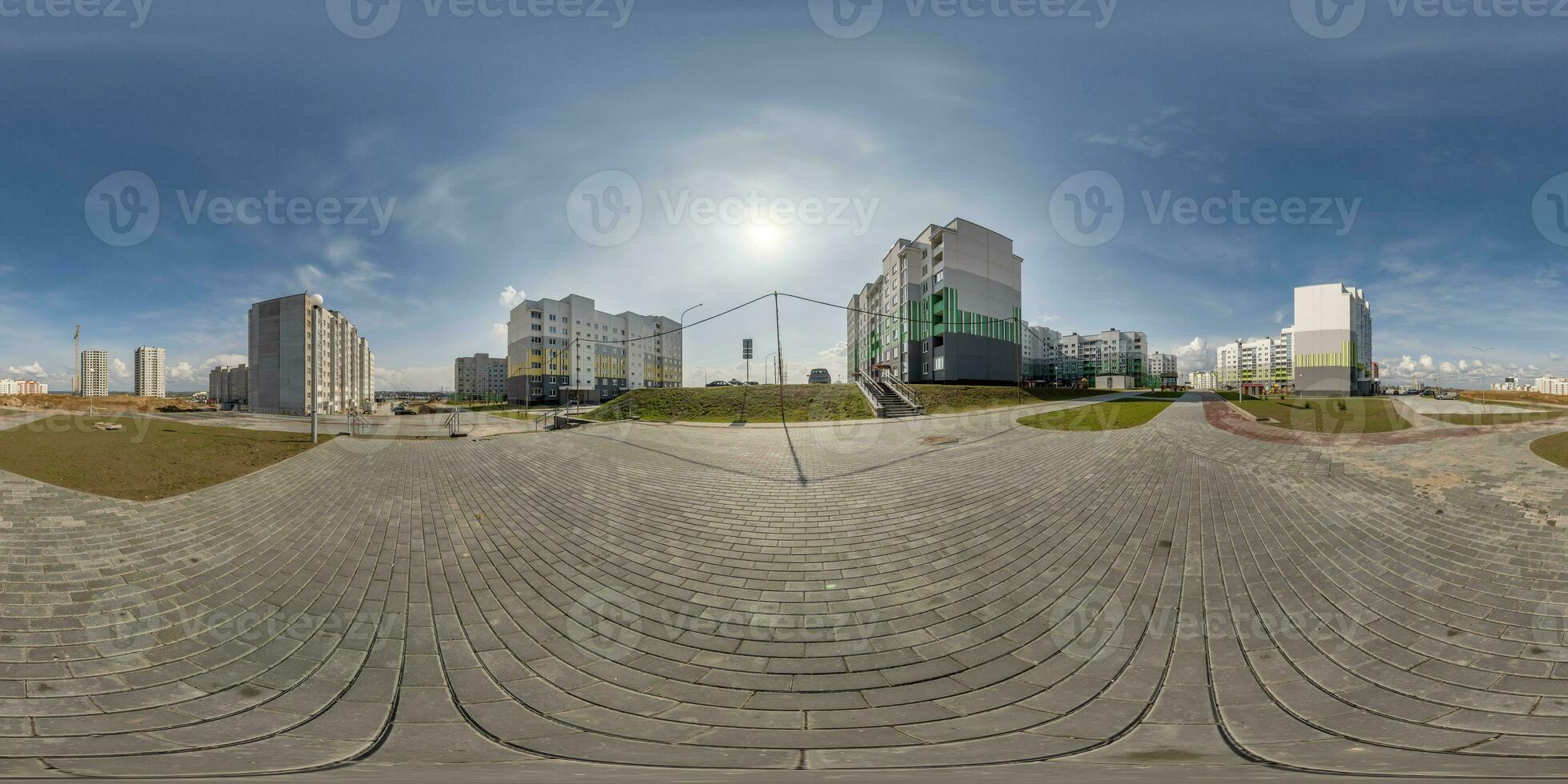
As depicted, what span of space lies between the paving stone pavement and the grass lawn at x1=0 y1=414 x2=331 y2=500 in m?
0.36

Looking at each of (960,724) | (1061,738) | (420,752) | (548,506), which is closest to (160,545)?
(548,506)

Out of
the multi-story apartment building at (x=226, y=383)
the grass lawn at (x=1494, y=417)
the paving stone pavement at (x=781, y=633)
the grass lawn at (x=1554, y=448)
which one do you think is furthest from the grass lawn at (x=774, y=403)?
the multi-story apartment building at (x=226, y=383)

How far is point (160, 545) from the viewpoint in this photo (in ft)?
17.4

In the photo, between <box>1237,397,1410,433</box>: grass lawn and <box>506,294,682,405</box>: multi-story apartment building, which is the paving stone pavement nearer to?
<box>1237,397,1410,433</box>: grass lawn

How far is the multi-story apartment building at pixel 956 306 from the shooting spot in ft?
143

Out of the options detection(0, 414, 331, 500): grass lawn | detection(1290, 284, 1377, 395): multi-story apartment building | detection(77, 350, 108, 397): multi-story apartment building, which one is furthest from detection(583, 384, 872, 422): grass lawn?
detection(77, 350, 108, 397): multi-story apartment building

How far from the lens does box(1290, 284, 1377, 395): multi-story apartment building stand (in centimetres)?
A: 5016

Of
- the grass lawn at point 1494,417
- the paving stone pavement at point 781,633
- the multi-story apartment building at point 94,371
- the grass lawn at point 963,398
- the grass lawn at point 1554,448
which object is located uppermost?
the multi-story apartment building at point 94,371

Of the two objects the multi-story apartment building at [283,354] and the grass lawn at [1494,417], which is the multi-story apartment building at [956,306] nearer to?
the grass lawn at [1494,417]

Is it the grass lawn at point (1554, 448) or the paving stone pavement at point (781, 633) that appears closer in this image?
the paving stone pavement at point (781, 633)

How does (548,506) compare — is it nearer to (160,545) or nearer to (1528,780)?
(160,545)

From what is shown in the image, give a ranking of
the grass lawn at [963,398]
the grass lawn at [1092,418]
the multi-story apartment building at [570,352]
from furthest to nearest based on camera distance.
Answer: the multi-story apartment building at [570,352], the grass lawn at [963,398], the grass lawn at [1092,418]

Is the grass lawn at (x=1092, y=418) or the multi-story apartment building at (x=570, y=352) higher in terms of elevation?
the multi-story apartment building at (x=570, y=352)

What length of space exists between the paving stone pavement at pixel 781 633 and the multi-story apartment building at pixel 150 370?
138 metres
